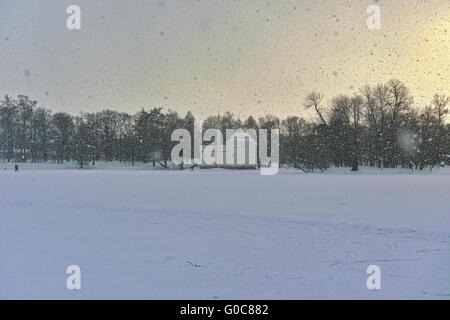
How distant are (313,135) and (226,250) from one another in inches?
2184

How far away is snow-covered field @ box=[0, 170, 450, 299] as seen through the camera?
20.9 ft

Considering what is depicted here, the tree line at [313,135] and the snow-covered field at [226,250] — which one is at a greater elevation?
the tree line at [313,135]

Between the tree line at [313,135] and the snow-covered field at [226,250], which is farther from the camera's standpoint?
the tree line at [313,135]

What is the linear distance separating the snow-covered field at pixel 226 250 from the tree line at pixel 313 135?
42557 mm

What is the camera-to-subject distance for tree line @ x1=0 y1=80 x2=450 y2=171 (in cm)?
6262

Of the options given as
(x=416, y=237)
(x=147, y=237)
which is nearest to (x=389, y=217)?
(x=416, y=237)

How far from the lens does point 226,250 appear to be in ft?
29.4

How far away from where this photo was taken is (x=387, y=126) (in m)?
65.7

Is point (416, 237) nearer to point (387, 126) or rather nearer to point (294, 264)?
point (294, 264)

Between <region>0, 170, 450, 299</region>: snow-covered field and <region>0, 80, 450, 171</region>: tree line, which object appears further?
<region>0, 80, 450, 171</region>: tree line

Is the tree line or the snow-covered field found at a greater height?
the tree line

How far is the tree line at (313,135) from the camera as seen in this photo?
205ft

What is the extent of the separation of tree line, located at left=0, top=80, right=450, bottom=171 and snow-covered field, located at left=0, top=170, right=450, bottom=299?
4256 cm
